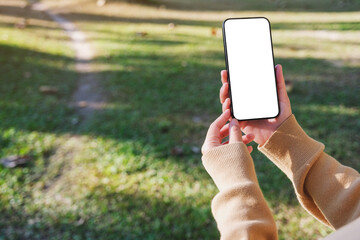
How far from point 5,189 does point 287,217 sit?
104 inches

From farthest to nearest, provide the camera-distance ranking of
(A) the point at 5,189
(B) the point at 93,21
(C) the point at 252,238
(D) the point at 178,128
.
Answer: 1. (B) the point at 93,21
2. (D) the point at 178,128
3. (A) the point at 5,189
4. (C) the point at 252,238

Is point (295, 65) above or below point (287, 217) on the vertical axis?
above

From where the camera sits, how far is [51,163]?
3500 mm

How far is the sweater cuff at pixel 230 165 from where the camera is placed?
1.20 m

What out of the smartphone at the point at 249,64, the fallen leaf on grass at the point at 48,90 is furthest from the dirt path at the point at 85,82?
the smartphone at the point at 249,64

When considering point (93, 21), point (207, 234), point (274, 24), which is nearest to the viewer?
point (207, 234)

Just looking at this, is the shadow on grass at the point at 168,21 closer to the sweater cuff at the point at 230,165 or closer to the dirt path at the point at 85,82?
the dirt path at the point at 85,82

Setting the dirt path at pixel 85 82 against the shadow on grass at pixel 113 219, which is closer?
the shadow on grass at pixel 113 219

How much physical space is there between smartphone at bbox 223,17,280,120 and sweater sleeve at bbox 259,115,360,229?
0.72 ft

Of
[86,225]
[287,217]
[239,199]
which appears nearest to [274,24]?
[287,217]

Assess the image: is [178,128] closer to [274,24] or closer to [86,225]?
[86,225]

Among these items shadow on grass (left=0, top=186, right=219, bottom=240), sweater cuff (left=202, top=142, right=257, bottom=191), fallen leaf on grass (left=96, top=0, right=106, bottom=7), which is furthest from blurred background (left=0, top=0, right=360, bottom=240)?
fallen leaf on grass (left=96, top=0, right=106, bottom=7)

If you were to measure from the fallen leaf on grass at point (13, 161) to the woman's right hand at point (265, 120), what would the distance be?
2679 millimetres

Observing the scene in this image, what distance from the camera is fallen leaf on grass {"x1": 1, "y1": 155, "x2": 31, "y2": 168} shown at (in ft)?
11.2
